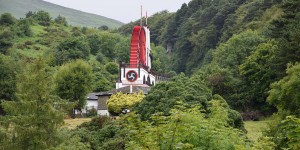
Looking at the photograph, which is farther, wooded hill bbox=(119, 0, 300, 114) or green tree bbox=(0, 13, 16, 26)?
green tree bbox=(0, 13, 16, 26)

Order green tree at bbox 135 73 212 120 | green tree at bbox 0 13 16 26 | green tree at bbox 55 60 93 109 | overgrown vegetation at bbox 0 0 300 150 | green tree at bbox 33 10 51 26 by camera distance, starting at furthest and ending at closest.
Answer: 1. green tree at bbox 33 10 51 26
2. green tree at bbox 0 13 16 26
3. green tree at bbox 55 60 93 109
4. green tree at bbox 135 73 212 120
5. overgrown vegetation at bbox 0 0 300 150

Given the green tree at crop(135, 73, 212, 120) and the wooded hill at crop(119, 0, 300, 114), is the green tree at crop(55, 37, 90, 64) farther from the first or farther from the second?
the green tree at crop(135, 73, 212, 120)

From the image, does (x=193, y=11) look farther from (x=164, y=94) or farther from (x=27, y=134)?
(x=27, y=134)

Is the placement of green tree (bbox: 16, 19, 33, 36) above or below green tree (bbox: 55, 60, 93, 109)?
above

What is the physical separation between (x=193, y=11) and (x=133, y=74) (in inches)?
2800

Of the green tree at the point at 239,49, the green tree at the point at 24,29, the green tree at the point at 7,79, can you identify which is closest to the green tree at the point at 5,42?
the green tree at the point at 24,29

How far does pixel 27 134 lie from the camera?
22312 millimetres

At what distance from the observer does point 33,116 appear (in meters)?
22.5

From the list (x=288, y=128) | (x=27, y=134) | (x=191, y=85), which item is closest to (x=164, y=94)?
(x=191, y=85)

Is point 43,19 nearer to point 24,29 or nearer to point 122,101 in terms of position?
point 24,29

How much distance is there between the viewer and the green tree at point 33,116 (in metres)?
22.4

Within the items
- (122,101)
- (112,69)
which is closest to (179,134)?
(122,101)

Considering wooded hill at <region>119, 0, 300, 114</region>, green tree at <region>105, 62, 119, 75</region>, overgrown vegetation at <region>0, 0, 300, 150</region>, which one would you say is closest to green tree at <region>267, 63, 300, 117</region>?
overgrown vegetation at <region>0, 0, 300, 150</region>

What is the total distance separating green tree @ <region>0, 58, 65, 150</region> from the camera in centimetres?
2239
